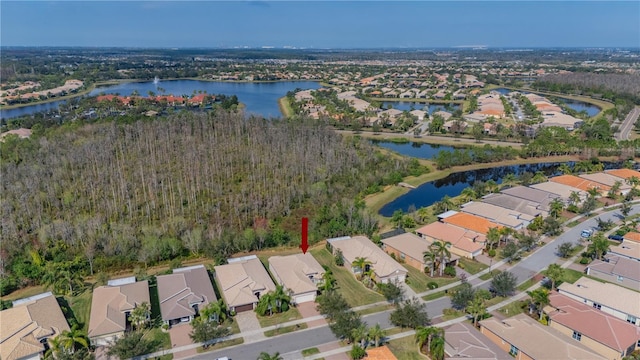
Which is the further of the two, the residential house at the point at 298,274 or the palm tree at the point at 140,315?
the residential house at the point at 298,274

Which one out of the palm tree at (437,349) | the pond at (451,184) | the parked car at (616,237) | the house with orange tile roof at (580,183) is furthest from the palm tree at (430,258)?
the house with orange tile roof at (580,183)

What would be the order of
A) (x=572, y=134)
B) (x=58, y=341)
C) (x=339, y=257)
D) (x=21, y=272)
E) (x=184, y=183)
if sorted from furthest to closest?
(x=572, y=134), (x=184, y=183), (x=339, y=257), (x=21, y=272), (x=58, y=341)

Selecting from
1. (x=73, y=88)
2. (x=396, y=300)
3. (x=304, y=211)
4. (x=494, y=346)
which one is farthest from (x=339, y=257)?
(x=73, y=88)

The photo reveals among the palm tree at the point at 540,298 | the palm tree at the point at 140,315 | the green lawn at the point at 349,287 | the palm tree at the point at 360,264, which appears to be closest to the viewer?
the palm tree at the point at 140,315

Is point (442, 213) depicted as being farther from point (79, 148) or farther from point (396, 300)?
point (79, 148)

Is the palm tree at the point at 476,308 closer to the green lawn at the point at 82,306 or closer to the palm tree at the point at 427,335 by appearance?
the palm tree at the point at 427,335

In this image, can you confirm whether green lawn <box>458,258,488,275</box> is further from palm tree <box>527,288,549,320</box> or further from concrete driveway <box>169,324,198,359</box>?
concrete driveway <box>169,324,198,359</box>
